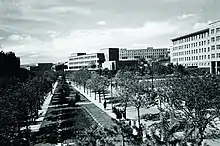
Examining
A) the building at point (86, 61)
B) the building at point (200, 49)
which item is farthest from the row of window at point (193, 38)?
the building at point (86, 61)

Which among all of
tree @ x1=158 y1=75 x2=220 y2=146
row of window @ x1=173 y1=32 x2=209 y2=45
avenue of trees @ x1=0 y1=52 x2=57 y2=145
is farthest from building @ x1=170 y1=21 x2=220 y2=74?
tree @ x1=158 y1=75 x2=220 y2=146

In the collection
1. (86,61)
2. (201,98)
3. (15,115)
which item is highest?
(86,61)

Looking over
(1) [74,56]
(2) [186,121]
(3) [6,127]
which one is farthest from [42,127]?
(1) [74,56]

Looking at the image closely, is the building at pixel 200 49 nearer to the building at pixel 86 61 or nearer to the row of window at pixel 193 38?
the row of window at pixel 193 38

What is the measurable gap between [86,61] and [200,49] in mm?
82741

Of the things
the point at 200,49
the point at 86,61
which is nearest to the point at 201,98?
the point at 200,49

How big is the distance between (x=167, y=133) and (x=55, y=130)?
17244 mm

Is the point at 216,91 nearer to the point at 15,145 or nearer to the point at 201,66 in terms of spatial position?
the point at 15,145

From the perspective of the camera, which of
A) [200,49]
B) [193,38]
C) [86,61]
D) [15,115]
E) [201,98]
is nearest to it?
[201,98]

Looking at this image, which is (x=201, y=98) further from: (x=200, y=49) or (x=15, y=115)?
(x=200, y=49)

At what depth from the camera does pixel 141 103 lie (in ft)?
95.6

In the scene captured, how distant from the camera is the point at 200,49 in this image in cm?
9119

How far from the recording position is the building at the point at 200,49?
76438mm

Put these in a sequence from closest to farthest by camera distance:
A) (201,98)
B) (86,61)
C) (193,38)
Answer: (201,98) < (193,38) < (86,61)
